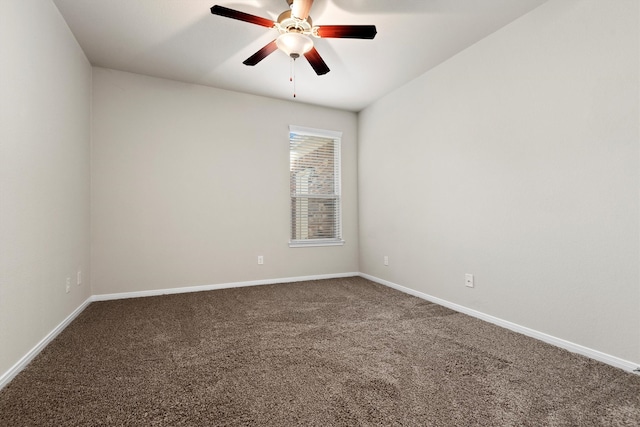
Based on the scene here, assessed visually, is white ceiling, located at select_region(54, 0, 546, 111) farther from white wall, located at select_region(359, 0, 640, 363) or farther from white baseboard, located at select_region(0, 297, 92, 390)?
white baseboard, located at select_region(0, 297, 92, 390)

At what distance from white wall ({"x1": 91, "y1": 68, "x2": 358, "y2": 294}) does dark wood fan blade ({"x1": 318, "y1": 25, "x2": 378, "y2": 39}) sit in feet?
6.89

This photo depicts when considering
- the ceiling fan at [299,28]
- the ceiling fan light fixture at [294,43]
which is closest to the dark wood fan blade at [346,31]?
the ceiling fan at [299,28]

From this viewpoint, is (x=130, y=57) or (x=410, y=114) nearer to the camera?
(x=130, y=57)

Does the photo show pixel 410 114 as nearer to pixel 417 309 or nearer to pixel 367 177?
pixel 367 177

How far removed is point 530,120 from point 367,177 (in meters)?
2.29

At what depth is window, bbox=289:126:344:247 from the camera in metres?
4.34

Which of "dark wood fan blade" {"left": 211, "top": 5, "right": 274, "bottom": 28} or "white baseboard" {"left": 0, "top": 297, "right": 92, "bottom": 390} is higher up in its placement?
"dark wood fan blade" {"left": 211, "top": 5, "right": 274, "bottom": 28}

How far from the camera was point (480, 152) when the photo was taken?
2.79 meters

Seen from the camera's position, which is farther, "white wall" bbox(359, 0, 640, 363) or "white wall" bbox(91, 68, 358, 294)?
"white wall" bbox(91, 68, 358, 294)

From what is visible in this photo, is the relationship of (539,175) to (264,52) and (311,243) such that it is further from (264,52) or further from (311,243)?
(311,243)

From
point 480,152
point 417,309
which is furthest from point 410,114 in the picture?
point 417,309

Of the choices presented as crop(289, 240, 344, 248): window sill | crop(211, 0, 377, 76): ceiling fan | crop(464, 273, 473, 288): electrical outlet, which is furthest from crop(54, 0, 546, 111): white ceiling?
crop(464, 273, 473, 288): electrical outlet

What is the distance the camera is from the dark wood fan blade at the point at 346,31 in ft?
6.94

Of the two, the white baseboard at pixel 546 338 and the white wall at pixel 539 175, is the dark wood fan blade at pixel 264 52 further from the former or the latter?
the white baseboard at pixel 546 338
